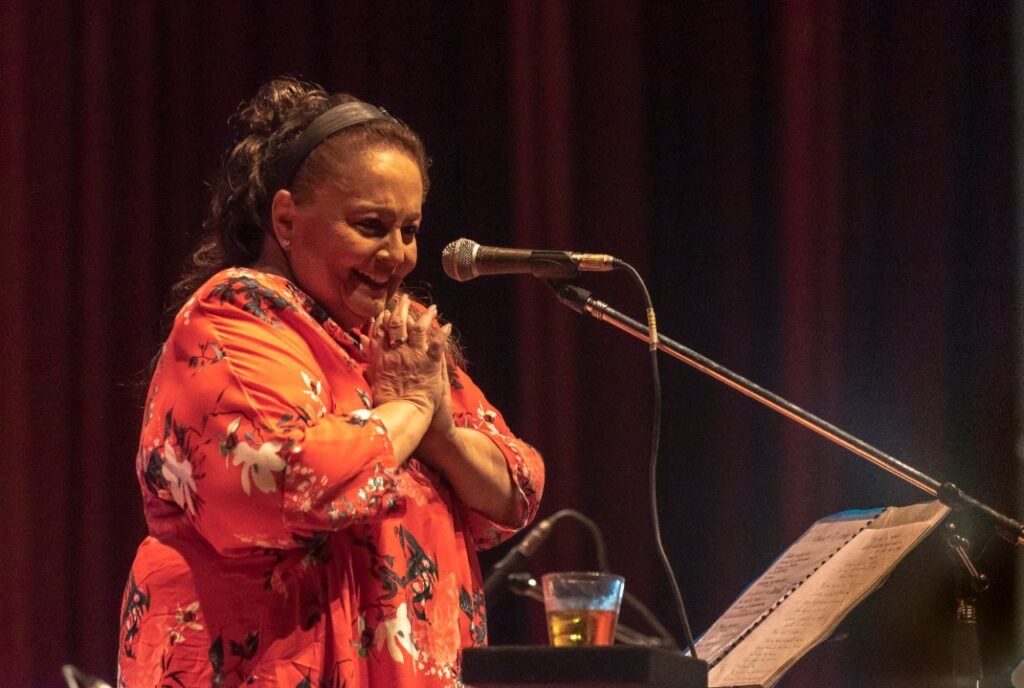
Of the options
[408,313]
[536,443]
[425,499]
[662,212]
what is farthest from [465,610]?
[662,212]

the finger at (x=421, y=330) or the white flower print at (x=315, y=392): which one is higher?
the finger at (x=421, y=330)

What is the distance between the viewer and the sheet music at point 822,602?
160cm

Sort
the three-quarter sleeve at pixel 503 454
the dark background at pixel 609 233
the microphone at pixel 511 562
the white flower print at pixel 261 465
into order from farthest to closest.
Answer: the dark background at pixel 609 233, the microphone at pixel 511 562, the three-quarter sleeve at pixel 503 454, the white flower print at pixel 261 465

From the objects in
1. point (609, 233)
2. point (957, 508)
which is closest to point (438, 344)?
point (957, 508)

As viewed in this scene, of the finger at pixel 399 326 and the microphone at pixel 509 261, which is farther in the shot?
the microphone at pixel 509 261

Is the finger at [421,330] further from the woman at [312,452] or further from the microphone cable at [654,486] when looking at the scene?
the microphone cable at [654,486]

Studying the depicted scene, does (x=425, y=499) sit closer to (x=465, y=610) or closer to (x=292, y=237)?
(x=465, y=610)

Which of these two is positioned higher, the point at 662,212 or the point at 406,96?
the point at 406,96

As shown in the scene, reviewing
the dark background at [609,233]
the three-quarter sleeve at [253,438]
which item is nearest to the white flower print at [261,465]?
the three-quarter sleeve at [253,438]

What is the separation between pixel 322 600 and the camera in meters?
1.55

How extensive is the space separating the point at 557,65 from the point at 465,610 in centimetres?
218

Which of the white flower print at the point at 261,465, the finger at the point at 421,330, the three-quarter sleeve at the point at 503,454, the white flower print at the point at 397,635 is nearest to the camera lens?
the white flower print at the point at 261,465

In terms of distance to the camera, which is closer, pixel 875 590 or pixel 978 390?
pixel 875 590

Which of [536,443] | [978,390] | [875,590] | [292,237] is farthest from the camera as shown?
[536,443]
